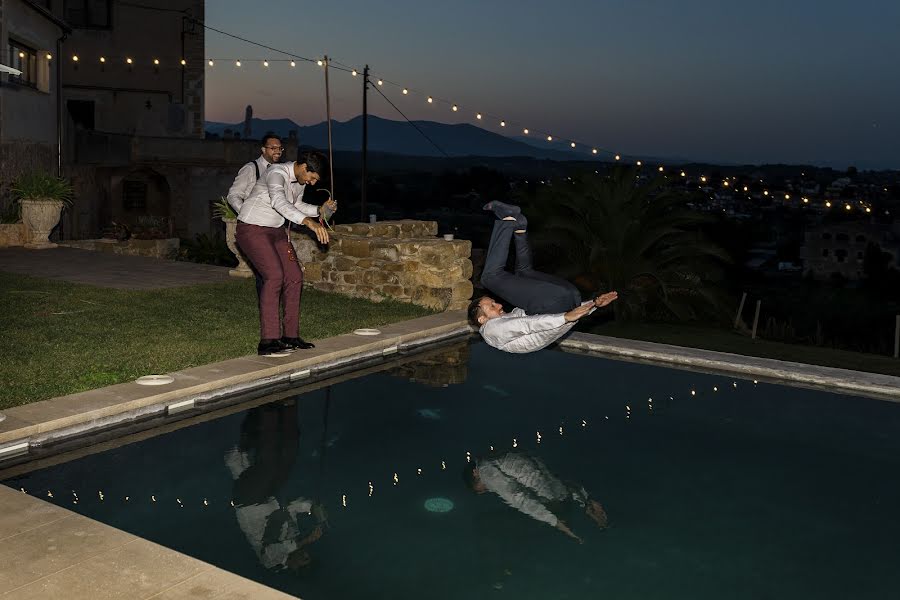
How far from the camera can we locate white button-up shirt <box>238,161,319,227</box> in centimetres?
748

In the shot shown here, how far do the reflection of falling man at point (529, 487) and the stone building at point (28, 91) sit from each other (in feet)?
51.0

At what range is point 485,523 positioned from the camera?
191 inches

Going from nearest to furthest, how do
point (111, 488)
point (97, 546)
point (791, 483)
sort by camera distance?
point (97, 546) < point (111, 488) < point (791, 483)

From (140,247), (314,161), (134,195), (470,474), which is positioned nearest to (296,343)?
(314,161)

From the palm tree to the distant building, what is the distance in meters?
110

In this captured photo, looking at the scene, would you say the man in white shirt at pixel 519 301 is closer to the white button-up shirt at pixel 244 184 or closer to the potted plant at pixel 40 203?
the white button-up shirt at pixel 244 184

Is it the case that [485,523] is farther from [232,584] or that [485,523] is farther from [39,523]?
[39,523]

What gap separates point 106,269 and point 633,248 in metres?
8.11

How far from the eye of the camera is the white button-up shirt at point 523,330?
22.0ft

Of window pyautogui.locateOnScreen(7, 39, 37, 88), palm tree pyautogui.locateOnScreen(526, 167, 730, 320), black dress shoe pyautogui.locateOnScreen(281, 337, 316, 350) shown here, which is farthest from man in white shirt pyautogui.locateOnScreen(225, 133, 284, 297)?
window pyautogui.locateOnScreen(7, 39, 37, 88)

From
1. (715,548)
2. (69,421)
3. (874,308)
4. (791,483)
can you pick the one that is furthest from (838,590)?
(874,308)

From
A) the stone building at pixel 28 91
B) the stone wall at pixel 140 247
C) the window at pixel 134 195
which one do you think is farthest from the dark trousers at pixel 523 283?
the window at pixel 134 195

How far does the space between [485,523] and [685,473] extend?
157 centimetres

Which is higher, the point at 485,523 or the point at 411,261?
the point at 411,261
